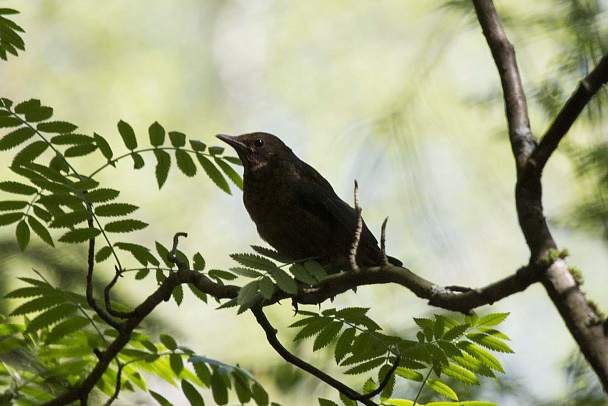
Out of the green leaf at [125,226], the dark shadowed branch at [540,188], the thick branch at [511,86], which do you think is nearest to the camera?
the dark shadowed branch at [540,188]

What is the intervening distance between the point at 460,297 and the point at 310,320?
753 millimetres

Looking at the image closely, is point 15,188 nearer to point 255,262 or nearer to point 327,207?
point 255,262

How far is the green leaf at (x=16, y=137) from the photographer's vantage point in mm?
2736

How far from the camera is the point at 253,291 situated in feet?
7.39

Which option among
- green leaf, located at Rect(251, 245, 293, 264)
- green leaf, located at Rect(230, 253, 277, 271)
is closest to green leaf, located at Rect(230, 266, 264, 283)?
green leaf, located at Rect(230, 253, 277, 271)

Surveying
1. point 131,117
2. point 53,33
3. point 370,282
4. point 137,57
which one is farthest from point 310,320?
point 53,33

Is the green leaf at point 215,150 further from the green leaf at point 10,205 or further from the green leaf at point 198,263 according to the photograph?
the green leaf at point 10,205

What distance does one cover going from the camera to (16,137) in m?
2.77

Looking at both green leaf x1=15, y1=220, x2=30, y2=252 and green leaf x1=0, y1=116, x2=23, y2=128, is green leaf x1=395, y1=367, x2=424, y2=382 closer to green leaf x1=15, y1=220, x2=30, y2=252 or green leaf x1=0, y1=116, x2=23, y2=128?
green leaf x1=15, y1=220, x2=30, y2=252

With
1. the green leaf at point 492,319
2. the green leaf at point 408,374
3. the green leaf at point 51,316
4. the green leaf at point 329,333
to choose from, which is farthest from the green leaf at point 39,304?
the green leaf at point 492,319

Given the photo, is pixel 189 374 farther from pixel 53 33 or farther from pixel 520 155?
pixel 53 33

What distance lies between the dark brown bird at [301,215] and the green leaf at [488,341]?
1.01 meters

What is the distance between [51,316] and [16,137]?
734 mm

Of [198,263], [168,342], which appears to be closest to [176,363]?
[168,342]
